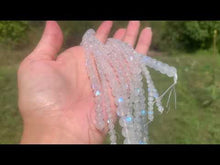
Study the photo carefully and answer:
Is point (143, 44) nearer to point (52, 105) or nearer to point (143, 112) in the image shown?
point (143, 112)

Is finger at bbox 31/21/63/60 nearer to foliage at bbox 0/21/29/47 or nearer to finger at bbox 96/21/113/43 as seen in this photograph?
finger at bbox 96/21/113/43

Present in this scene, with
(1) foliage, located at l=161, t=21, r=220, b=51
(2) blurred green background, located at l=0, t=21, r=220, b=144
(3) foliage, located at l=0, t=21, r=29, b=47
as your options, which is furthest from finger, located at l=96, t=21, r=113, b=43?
(1) foliage, located at l=161, t=21, r=220, b=51

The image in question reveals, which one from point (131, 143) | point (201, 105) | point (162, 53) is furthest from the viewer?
point (162, 53)

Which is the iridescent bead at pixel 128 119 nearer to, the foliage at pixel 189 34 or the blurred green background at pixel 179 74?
the blurred green background at pixel 179 74

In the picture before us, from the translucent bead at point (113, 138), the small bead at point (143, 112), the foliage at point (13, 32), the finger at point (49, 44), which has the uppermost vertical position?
the foliage at point (13, 32)

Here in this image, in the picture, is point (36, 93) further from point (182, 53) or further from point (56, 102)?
point (182, 53)

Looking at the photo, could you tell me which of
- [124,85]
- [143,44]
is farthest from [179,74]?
[124,85]

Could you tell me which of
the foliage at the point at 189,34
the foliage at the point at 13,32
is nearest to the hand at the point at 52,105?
the foliage at the point at 13,32

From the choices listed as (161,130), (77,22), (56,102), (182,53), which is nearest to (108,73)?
(56,102)

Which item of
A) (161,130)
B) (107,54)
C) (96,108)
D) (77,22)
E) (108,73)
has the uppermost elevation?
(77,22)
